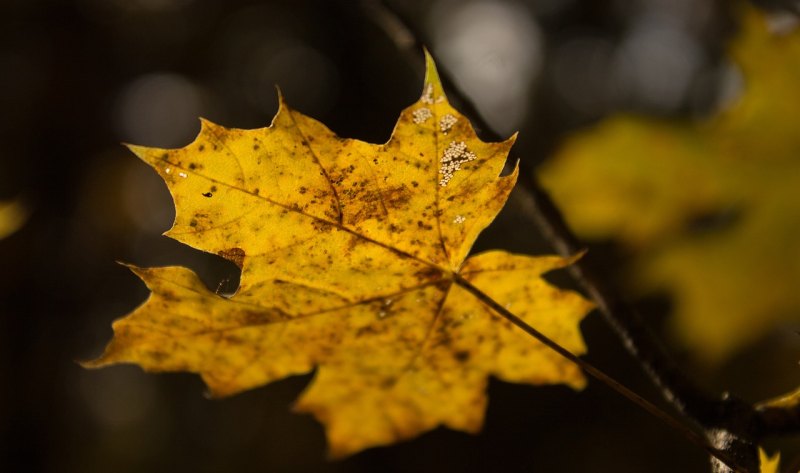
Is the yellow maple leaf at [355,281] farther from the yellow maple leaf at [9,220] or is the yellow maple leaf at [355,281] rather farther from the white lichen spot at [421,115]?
the yellow maple leaf at [9,220]

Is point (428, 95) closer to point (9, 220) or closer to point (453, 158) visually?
point (453, 158)

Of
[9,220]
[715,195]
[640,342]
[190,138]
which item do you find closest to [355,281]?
[640,342]

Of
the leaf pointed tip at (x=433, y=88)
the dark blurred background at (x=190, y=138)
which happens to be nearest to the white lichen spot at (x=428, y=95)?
the leaf pointed tip at (x=433, y=88)

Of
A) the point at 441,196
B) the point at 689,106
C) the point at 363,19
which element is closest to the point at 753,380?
the point at 689,106

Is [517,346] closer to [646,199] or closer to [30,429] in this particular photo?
[646,199]

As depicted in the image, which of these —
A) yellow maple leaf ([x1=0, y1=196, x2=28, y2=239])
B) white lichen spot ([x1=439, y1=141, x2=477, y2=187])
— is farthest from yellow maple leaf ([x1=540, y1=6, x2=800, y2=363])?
yellow maple leaf ([x1=0, y1=196, x2=28, y2=239])

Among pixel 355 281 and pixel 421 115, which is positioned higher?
pixel 421 115
